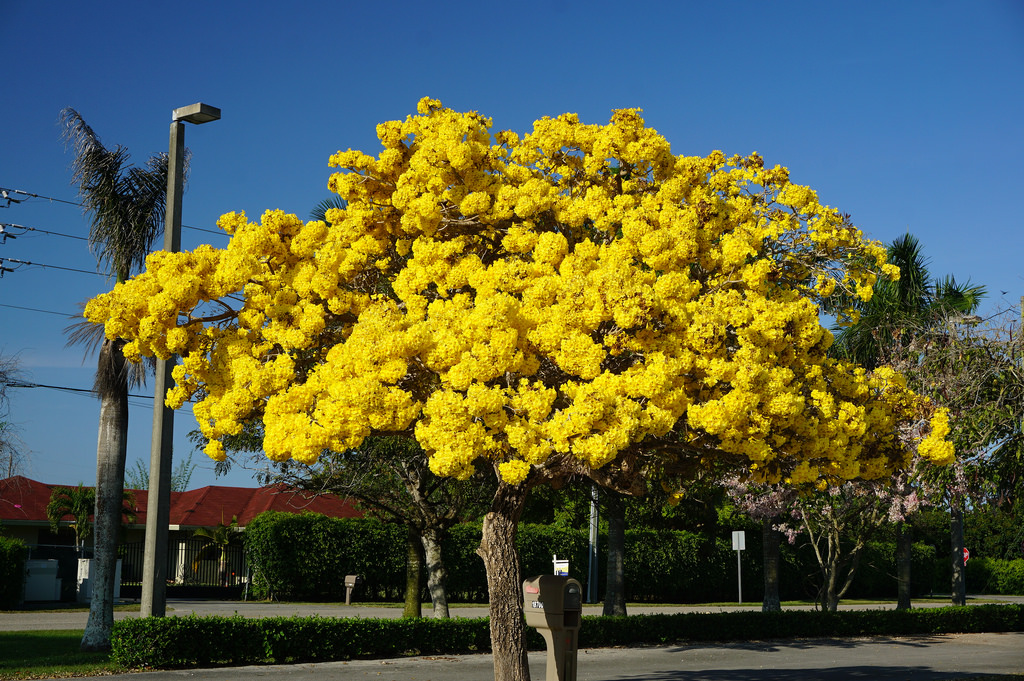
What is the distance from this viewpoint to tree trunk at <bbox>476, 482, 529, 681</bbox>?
1034cm

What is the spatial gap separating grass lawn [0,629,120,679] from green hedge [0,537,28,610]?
409 inches

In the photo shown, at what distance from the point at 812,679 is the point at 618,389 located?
8044 millimetres

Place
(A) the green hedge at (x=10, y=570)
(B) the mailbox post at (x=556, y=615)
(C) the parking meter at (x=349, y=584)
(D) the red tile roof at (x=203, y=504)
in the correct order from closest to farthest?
(B) the mailbox post at (x=556, y=615) → (A) the green hedge at (x=10, y=570) → (C) the parking meter at (x=349, y=584) → (D) the red tile roof at (x=203, y=504)

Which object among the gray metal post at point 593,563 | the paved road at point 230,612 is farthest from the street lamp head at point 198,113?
the gray metal post at point 593,563

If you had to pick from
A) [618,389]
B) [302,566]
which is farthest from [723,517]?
[618,389]

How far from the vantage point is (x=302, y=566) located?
3003 cm

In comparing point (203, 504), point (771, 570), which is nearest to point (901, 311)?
point (771, 570)

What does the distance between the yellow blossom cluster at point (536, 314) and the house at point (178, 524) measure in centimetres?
2199

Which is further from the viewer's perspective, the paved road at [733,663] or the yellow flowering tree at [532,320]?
the paved road at [733,663]

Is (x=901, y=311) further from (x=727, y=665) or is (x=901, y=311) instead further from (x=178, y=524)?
(x=178, y=524)

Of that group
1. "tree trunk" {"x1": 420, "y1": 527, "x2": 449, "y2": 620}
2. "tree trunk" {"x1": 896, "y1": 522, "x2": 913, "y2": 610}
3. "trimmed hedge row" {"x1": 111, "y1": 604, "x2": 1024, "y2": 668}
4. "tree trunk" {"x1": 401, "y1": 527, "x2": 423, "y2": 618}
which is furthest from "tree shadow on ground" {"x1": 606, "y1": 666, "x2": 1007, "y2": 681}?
"tree trunk" {"x1": 896, "y1": 522, "x2": 913, "y2": 610}

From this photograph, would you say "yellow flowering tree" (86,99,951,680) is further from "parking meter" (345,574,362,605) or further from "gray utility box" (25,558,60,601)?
"gray utility box" (25,558,60,601)

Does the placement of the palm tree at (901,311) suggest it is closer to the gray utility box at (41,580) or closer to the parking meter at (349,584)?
the parking meter at (349,584)

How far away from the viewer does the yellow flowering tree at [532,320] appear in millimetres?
8508
